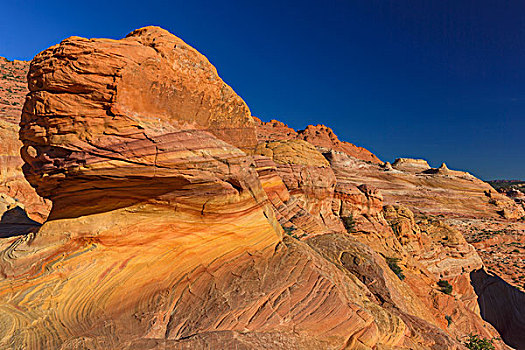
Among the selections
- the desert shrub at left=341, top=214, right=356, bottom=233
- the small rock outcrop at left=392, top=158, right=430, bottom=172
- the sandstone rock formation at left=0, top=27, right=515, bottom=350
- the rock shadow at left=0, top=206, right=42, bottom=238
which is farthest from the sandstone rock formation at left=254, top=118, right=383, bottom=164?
the sandstone rock formation at left=0, top=27, right=515, bottom=350

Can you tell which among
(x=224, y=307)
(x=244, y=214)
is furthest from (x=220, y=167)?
(x=224, y=307)

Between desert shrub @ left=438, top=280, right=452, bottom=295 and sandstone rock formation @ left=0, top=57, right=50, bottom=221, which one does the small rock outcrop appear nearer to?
desert shrub @ left=438, top=280, right=452, bottom=295

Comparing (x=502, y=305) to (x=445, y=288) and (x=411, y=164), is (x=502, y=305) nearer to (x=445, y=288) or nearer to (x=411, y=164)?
(x=445, y=288)

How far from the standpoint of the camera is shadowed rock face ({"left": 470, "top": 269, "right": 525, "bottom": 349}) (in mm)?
20859

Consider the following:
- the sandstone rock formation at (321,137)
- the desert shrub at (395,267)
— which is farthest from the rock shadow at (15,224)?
the sandstone rock formation at (321,137)

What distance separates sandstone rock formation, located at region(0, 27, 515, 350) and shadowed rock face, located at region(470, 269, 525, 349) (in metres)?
21.2

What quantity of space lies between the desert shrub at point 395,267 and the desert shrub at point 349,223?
3.43 meters

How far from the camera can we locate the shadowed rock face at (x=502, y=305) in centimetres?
2086

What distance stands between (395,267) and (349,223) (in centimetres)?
486

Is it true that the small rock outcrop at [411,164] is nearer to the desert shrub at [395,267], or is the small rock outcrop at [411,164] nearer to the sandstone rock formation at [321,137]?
the sandstone rock formation at [321,137]

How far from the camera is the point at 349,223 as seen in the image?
1916 cm

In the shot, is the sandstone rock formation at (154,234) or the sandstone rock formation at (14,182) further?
the sandstone rock formation at (14,182)

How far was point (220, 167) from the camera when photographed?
23.5ft

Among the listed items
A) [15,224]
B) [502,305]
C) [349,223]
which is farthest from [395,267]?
[15,224]
